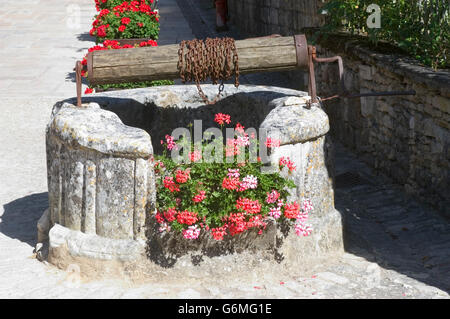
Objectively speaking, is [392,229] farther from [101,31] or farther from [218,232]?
[101,31]

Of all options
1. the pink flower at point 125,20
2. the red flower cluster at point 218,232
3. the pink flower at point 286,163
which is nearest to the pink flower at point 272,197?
the pink flower at point 286,163

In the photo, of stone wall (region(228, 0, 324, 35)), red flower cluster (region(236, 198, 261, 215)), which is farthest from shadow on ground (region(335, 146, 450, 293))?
stone wall (region(228, 0, 324, 35))

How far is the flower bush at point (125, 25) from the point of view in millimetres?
11367

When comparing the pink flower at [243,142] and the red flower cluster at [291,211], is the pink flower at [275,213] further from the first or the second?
the pink flower at [243,142]

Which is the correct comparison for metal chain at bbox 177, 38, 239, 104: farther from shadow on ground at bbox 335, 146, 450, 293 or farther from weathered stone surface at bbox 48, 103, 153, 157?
shadow on ground at bbox 335, 146, 450, 293

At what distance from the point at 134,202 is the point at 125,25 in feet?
22.3

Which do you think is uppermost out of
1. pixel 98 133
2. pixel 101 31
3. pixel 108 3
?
pixel 108 3

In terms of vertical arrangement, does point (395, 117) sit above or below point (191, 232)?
above

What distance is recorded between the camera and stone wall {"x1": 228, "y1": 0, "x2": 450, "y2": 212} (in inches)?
255

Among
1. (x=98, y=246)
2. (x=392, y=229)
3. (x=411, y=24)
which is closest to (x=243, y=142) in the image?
(x=98, y=246)

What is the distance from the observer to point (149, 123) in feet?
21.3

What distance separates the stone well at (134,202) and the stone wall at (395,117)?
1.39m

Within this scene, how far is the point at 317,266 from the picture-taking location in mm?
5344
